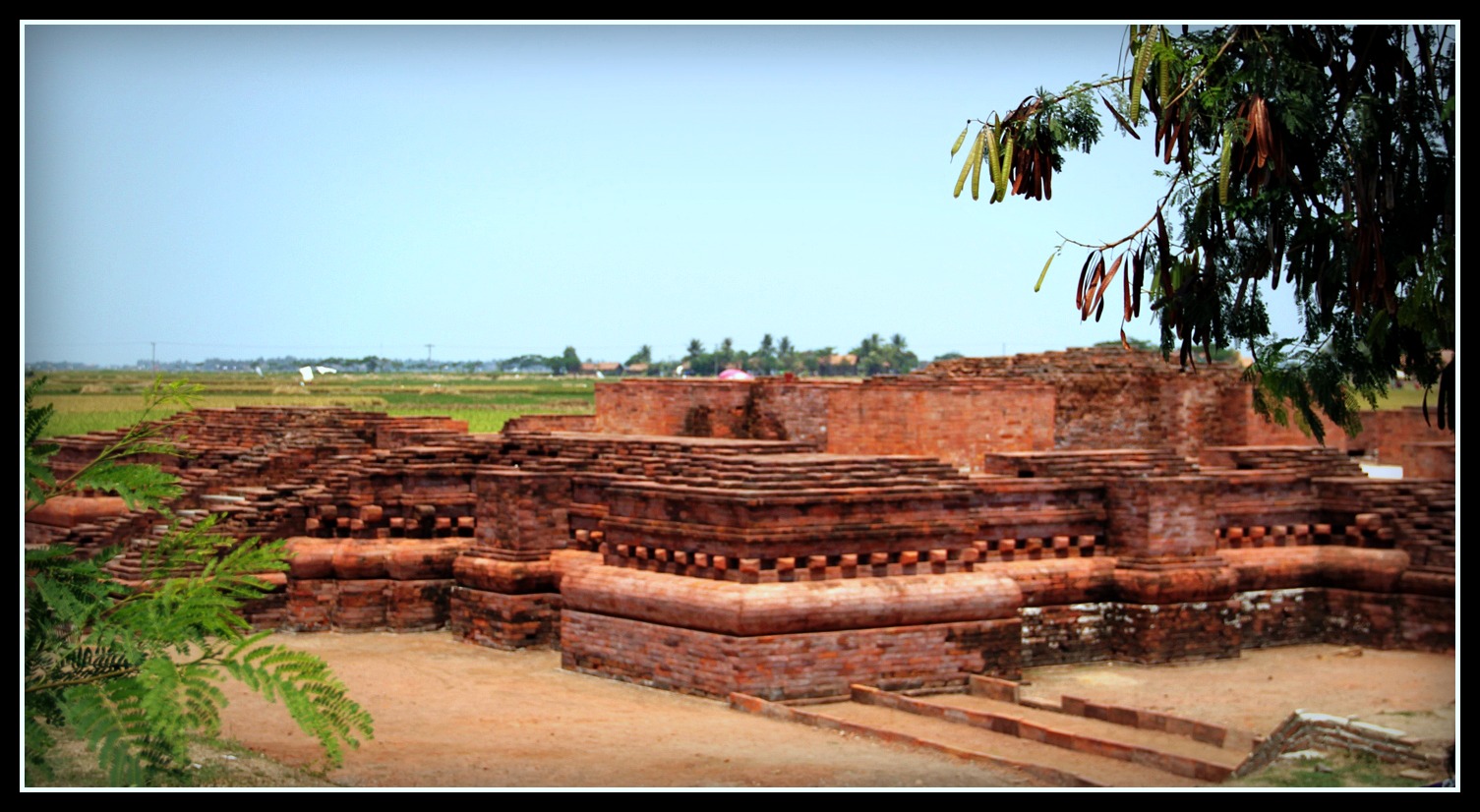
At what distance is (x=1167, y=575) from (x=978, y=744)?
3862 mm

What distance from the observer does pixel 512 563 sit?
14.7m

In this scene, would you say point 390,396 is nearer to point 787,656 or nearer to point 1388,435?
point 787,656

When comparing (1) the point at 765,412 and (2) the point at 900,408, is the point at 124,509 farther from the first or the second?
(2) the point at 900,408

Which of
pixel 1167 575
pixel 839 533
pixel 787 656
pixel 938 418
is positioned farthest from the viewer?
pixel 938 418

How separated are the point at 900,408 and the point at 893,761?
571 centimetres

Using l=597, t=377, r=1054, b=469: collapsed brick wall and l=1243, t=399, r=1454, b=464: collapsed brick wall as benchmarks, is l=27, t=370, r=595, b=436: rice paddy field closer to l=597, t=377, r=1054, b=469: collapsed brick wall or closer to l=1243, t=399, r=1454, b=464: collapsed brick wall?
l=597, t=377, r=1054, b=469: collapsed brick wall

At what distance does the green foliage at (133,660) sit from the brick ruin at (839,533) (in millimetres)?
4013

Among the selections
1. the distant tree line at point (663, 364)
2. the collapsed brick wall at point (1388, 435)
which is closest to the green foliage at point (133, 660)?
the distant tree line at point (663, 364)

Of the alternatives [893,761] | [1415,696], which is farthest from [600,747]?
[1415,696]

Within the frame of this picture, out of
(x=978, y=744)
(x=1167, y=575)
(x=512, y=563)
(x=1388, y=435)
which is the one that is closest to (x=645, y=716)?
(x=978, y=744)

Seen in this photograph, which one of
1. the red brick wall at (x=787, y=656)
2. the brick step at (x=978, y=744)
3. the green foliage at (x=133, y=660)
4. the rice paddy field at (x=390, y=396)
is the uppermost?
the rice paddy field at (x=390, y=396)

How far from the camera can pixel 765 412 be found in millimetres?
18125

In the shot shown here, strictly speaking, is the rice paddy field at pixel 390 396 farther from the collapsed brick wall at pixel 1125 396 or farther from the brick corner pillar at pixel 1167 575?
the brick corner pillar at pixel 1167 575

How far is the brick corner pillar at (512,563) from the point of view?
14.6 m
